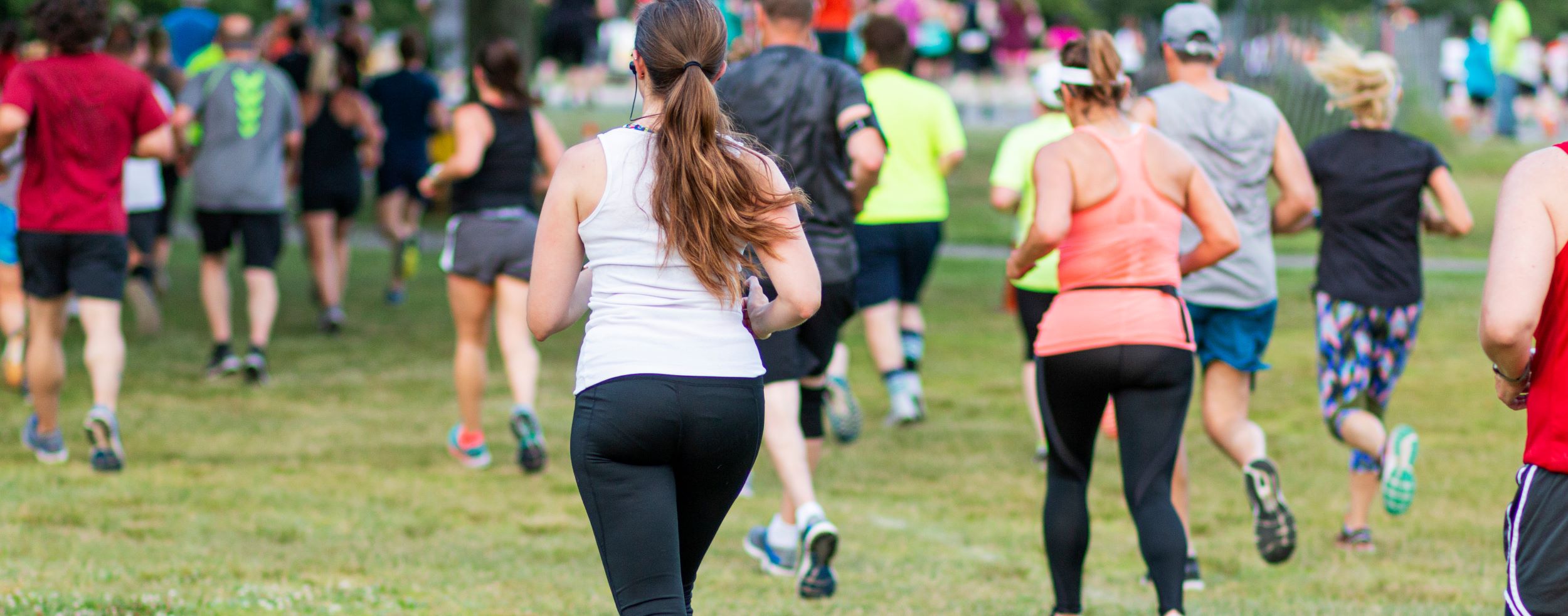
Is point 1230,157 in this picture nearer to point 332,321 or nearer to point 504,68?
point 504,68

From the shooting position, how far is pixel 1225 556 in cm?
603

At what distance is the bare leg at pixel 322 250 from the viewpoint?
1118 cm

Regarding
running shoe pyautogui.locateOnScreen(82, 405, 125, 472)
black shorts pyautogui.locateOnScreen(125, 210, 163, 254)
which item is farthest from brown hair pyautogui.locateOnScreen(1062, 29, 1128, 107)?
black shorts pyautogui.locateOnScreen(125, 210, 163, 254)

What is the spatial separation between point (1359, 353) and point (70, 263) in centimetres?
526

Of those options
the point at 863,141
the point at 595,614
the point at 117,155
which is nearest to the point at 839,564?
the point at 595,614

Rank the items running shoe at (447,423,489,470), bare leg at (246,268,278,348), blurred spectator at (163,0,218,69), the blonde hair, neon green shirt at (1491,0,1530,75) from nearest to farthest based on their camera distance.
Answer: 1. the blonde hair
2. running shoe at (447,423,489,470)
3. bare leg at (246,268,278,348)
4. blurred spectator at (163,0,218,69)
5. neon green shirt at (1491,0,1530,75)

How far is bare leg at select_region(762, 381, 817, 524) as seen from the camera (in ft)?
17.8

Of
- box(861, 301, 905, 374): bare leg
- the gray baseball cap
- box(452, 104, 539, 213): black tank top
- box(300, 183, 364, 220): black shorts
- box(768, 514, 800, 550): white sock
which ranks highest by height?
the gray baseball cap

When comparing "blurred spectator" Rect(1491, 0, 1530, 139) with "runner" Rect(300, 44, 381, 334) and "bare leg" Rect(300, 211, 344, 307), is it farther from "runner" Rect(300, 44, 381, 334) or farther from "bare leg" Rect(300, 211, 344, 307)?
"bare leg" Rect(300, 211, 344, 307)

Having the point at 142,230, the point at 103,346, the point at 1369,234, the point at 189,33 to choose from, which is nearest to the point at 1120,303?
the point at 1369,234

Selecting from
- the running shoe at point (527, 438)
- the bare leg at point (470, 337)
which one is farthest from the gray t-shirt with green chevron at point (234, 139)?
the running shoe at point (527, 438)

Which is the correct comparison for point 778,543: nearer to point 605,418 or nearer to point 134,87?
point 605,418

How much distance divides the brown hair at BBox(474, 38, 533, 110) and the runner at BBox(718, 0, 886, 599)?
176 centimetres

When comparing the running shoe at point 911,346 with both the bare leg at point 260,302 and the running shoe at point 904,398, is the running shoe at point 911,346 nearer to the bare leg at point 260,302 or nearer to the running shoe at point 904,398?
the running shoe at point 904,398
